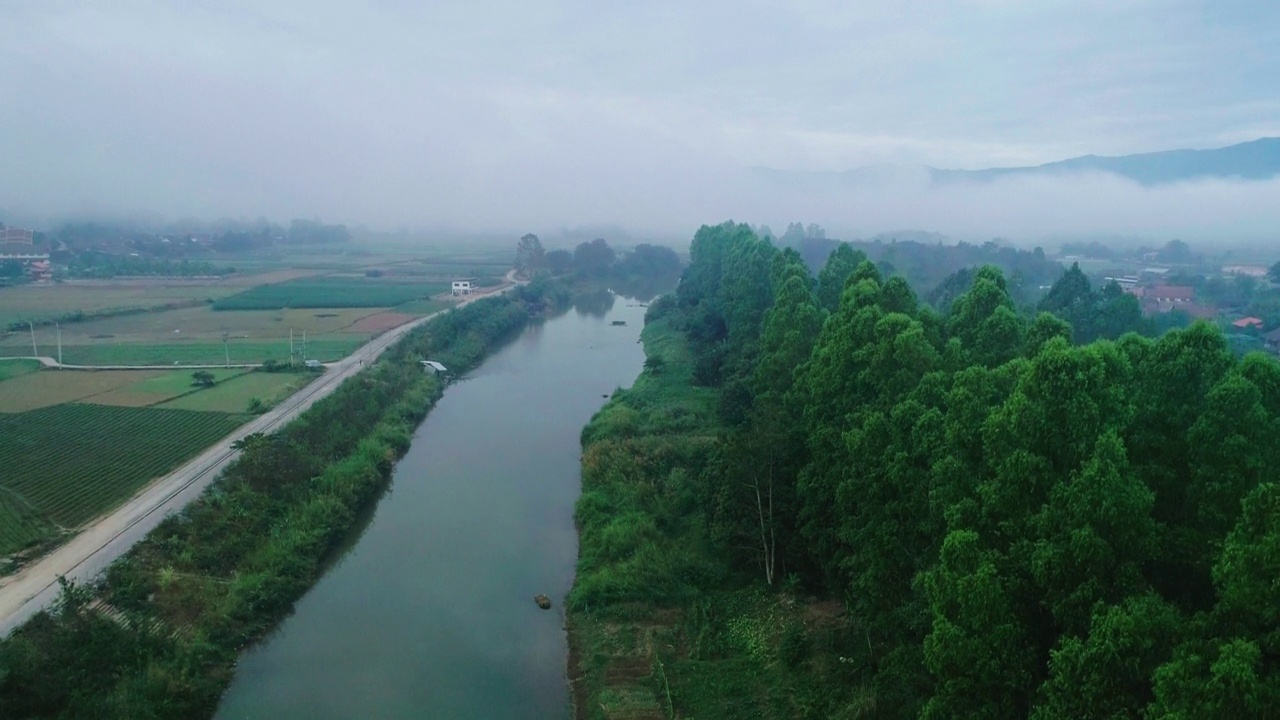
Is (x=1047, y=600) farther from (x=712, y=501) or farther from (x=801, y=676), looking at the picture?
(x=712, y=501)

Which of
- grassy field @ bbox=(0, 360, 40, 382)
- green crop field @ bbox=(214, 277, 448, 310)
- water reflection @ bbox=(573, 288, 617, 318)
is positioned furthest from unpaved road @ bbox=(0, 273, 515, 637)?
water reflection @ bbox=(573, 288, 617, 318)

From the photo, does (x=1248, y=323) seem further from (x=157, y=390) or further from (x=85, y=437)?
(x=157, y=390)

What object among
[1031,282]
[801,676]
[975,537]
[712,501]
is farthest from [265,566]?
[1031,282]

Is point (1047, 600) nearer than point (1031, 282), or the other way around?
point (1047, 600)

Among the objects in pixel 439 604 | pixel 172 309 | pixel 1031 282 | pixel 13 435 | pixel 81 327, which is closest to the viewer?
pixel 439 604

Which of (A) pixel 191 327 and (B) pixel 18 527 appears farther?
(A) pixel 191 327

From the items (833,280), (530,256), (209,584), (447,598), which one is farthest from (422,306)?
(447,598)

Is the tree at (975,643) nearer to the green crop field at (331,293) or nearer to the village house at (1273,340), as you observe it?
the village house at (1273,340)
